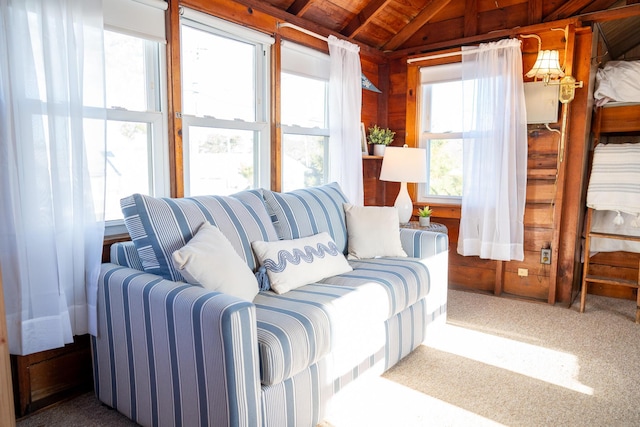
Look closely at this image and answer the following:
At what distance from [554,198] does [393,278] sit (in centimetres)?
189

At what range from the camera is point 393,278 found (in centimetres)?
241

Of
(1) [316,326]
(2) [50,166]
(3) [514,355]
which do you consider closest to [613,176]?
A: (3) [514,355]

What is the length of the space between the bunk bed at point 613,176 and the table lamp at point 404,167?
1.32 metres

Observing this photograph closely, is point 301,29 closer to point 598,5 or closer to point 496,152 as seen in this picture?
point 496,152

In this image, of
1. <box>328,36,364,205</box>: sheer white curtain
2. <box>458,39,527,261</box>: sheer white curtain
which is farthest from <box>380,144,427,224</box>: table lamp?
<box>458,39,527,261</box>: sheer white curtain

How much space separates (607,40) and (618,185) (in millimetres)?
1414

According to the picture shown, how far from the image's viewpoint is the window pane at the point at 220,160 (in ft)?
9.25

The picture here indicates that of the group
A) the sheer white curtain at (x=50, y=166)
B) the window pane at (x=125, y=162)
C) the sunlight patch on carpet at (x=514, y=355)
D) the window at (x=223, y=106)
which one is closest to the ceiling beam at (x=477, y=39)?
the window at (x=223, y=106)

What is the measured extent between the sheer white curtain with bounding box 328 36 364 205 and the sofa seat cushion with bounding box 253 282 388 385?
1.56m

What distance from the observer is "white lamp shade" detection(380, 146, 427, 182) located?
140 inches

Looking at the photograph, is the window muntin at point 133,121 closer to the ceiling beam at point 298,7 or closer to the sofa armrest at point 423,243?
the ceiling beam at point 298,7

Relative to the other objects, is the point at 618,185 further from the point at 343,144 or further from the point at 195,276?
the point at 195,276

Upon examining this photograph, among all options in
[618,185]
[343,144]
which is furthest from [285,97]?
→ [618,185]

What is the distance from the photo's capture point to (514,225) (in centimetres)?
360
